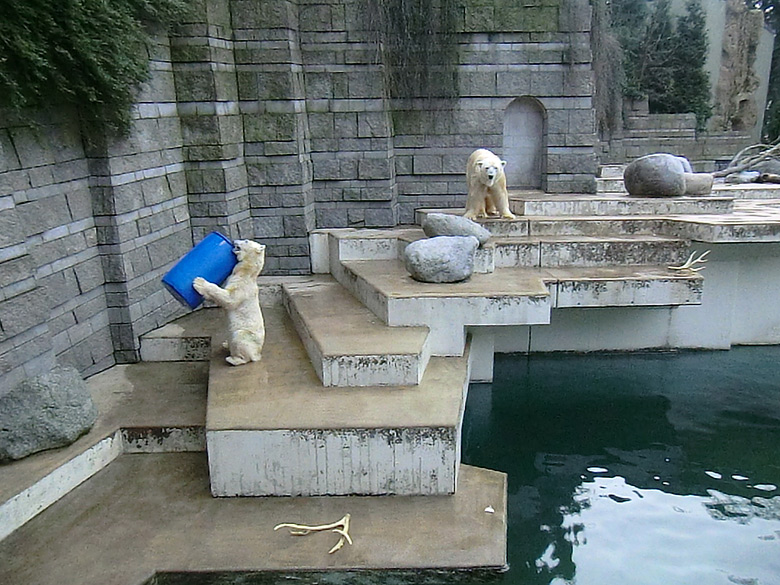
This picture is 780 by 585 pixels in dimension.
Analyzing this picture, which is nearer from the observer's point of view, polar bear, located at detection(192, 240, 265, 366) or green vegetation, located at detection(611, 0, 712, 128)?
polar bear, located at detection(192, 240, 265, 366)

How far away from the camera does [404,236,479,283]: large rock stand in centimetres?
516

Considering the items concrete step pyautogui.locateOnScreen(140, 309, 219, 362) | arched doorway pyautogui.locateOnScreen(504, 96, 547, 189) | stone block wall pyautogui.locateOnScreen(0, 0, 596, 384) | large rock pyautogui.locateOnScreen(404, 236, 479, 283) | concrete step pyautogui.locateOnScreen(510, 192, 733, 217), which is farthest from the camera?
arched doorway pyautogui.locateOnScreen(504, 96, 547, 189)

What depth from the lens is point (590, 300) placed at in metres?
5.34

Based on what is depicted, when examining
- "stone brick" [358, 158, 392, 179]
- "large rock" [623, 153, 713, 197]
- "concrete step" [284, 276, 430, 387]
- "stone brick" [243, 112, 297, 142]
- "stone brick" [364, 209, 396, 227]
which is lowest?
"concrete step" [284, 276, 430, 387]

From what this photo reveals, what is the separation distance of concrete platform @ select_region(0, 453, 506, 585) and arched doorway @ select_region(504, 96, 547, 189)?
206 inches

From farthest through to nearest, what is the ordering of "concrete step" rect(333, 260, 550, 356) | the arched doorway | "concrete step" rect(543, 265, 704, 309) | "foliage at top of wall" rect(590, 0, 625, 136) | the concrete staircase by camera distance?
"foliage at top of wall" rect(590, 0, 625, 136), the arched doorway, "concrete step" rect(543, 265, 704, 309), "concrete step" rect(333, 260, 550, 356), the concrete staircase

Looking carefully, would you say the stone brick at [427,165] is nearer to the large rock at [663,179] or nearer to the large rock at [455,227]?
the large rock at [455,227]

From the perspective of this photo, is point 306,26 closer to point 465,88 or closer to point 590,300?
point 465,88

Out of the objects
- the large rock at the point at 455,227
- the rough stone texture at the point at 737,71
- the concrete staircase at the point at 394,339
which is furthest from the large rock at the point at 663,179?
the rough stone texture at the point at 737,71

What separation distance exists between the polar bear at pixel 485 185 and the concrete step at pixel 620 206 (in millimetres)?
711

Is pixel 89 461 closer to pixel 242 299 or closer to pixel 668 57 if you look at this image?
pixel 242 299

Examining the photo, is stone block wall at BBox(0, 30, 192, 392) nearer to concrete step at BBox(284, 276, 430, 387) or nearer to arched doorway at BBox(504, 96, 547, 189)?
concrete step at BBox(284, 276, 430, 387)

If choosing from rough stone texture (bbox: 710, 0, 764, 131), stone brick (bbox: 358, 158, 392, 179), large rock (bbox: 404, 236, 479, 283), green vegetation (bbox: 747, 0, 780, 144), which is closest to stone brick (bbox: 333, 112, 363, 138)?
stone brick (bbox: 358, 158, 392, 179)

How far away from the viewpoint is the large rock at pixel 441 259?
516 cm
